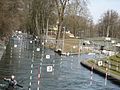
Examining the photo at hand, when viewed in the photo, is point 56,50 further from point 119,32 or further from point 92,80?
point 119,32

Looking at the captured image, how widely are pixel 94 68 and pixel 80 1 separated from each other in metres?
38.4

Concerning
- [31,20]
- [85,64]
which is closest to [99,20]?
[31,20]

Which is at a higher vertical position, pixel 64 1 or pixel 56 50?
pixel 64 1

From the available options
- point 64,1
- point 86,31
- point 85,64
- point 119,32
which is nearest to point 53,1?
point 64,1

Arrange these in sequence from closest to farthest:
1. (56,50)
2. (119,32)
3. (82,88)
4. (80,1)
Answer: (82,88)
(56,50)
(80,1)
(119,32)

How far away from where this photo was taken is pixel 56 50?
3056 inches

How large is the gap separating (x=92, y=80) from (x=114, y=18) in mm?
125020

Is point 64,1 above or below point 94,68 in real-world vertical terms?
above

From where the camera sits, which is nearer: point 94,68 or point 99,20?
point 94,68

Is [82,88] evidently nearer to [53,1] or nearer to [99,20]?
[53,1]

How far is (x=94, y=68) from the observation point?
47062 millimetres

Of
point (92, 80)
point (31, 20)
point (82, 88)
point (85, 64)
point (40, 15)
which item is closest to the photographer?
point (82, 88)

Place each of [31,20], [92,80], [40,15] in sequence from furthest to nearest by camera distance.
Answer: [31,20] < [40,15] < [92,80]

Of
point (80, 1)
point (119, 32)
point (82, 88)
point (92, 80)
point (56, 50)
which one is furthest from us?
point (119, 32)
